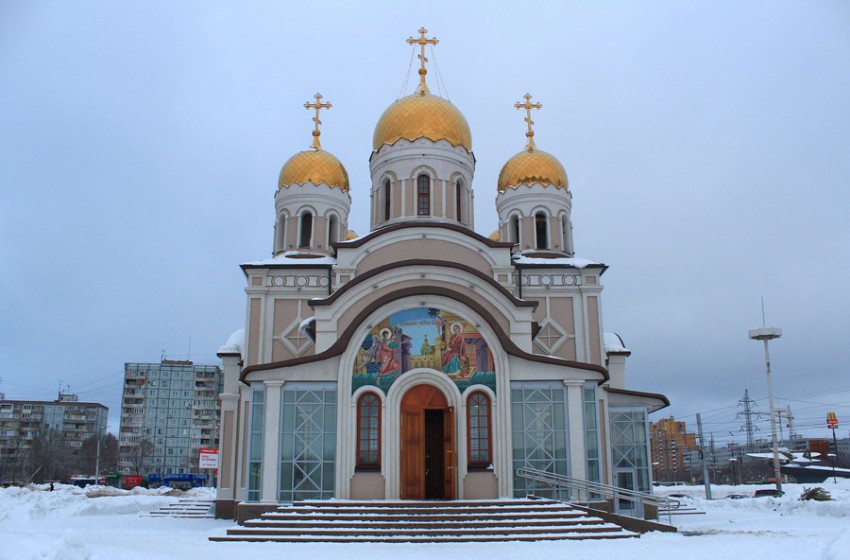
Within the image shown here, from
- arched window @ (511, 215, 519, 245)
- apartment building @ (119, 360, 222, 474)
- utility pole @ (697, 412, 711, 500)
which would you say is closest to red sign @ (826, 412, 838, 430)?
utility pole @ (697, 412, 711, 500)

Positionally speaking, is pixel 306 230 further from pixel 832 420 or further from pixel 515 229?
pixel 832 420

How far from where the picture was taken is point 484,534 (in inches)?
541

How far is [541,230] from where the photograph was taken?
2533cm

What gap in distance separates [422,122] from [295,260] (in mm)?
6045

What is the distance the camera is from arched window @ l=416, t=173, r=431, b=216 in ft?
73.2

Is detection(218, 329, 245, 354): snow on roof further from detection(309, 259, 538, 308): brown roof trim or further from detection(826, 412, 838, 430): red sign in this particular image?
detection(826, 412, 838, 430): red sign

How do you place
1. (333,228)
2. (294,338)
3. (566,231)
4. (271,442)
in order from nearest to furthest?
(271,442) → (294,338) → (566,231) → (333,228)

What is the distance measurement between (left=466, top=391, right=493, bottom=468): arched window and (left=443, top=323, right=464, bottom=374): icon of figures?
79 centimetres

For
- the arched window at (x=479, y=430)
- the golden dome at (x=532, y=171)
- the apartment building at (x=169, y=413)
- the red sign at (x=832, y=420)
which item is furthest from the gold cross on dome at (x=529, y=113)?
the apartment building at (x=169, y=413)

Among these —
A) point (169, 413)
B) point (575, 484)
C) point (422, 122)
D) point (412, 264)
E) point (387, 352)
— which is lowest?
point (575, 484)

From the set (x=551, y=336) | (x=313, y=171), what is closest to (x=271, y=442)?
(x=551, y=336)

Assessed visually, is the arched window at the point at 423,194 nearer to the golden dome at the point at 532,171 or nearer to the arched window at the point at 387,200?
the arched window at the point at 387,200

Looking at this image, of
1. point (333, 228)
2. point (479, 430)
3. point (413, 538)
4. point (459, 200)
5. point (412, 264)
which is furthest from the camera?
point (333, 228)

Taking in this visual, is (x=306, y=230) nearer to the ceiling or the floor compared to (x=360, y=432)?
nearer to the ceiling
